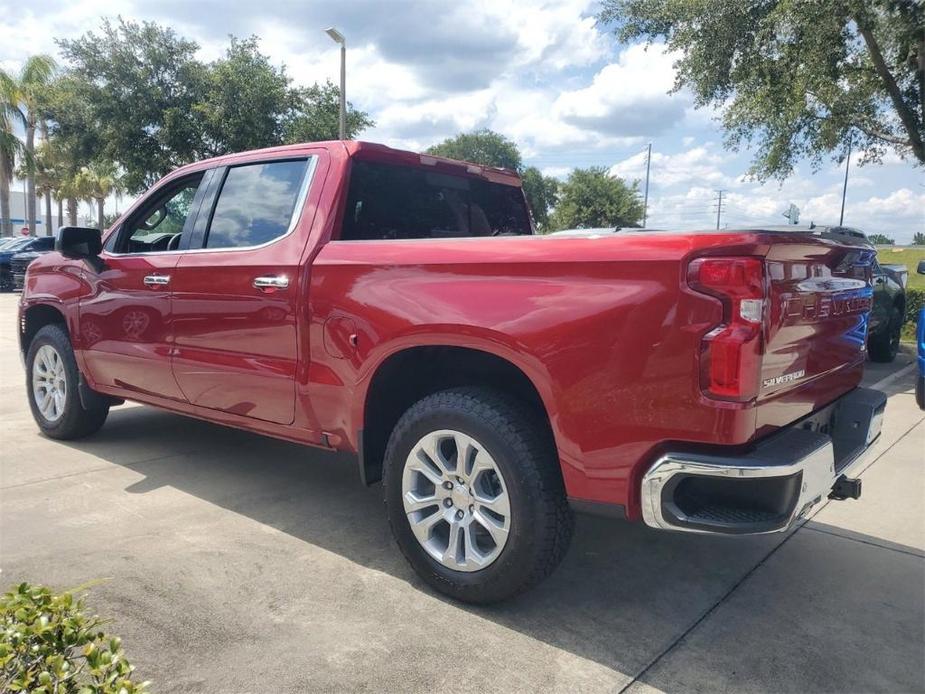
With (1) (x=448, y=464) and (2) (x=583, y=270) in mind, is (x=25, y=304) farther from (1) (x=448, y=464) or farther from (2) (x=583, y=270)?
(2) (x=583, y=270)

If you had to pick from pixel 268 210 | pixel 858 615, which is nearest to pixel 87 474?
pixel 268 210

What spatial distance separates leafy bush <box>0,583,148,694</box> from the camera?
148cm

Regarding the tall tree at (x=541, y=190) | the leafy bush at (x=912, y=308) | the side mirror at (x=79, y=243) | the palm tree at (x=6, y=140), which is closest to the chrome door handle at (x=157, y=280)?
the side mirror at (x=79, y=243)

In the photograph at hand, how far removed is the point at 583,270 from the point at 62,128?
22066 mm

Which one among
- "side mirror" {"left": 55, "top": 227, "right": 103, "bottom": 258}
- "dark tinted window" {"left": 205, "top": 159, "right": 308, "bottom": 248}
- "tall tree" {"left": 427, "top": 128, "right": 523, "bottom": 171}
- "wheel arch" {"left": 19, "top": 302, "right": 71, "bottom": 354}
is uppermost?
"tall tree" {"left": 427, "top": 128, "right": 523, "bottom": 171}

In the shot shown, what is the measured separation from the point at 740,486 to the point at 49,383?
16.0 feet

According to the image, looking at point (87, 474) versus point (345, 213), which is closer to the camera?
point (345, 213)

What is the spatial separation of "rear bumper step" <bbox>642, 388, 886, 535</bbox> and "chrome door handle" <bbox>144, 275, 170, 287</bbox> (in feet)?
9.77

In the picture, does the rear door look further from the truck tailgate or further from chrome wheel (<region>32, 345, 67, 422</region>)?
the truck tailgate

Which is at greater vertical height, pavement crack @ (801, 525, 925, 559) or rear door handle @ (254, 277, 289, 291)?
rear door handle @ (254, 277, 289, 291)

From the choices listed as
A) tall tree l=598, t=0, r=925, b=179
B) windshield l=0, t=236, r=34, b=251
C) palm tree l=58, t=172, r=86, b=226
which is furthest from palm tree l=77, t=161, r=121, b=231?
tall tree l=598, t=0, r=925, b=179

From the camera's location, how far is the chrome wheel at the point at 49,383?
5129 millimetres

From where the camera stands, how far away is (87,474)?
4496mm

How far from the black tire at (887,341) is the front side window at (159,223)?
27.8 feet
